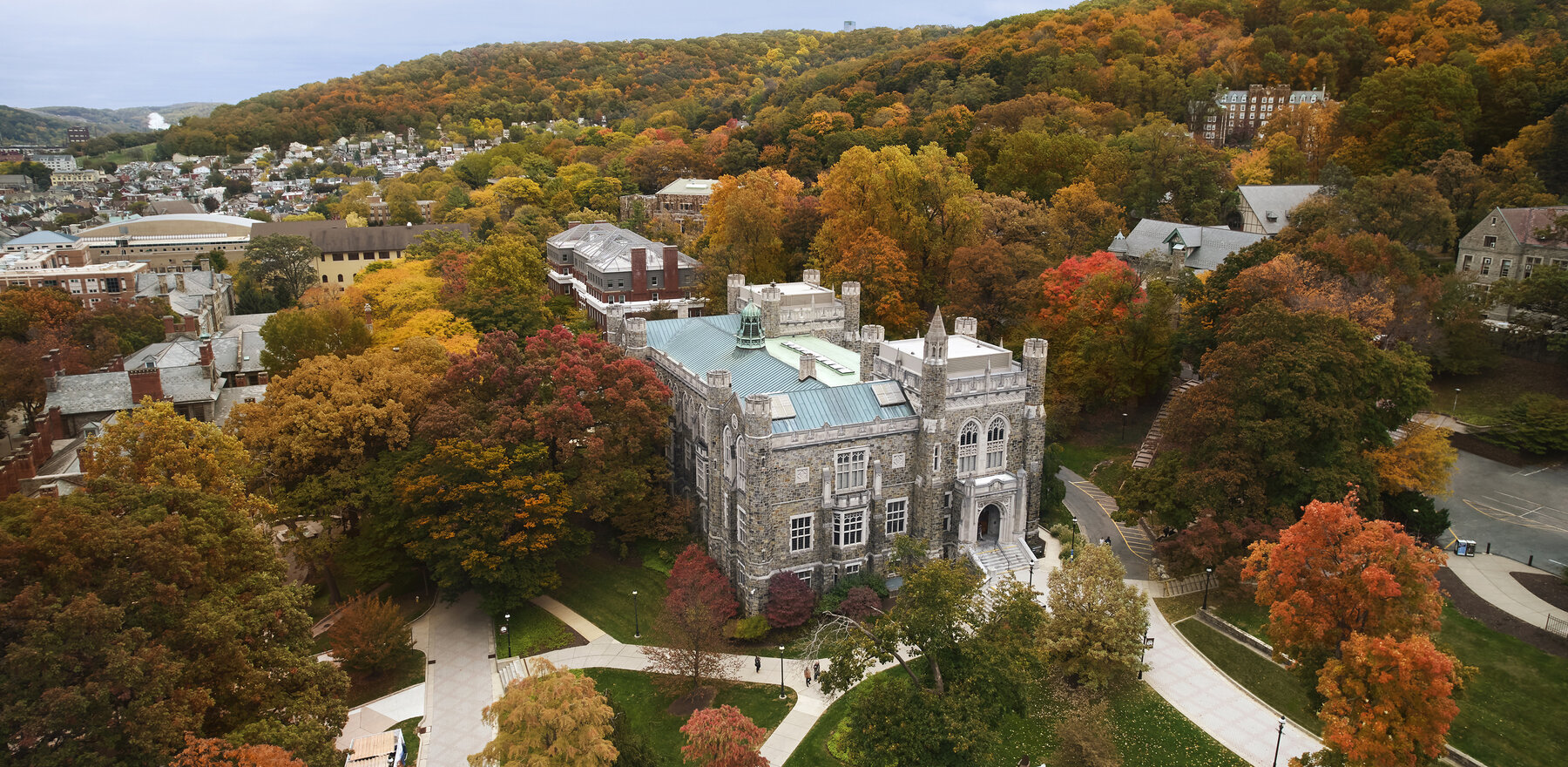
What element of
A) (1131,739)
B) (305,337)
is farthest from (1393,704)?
(305,337)

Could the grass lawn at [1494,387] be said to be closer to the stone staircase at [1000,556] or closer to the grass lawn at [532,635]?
the stone staircase at [1000,556]

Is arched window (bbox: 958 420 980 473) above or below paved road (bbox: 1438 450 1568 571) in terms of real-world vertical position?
above

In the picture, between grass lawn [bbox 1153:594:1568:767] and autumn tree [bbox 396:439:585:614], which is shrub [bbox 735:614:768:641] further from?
grass lawn [bbox 1153:594:1568:767]

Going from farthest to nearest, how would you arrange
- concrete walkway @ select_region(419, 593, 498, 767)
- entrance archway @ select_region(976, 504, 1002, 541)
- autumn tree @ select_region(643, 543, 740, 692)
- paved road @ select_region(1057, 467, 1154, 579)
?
paved road @ select_region(1057, 467, 1154, 579), entrance archway @ select_region(976, 504, 1002, 541), autumn tree @ select_region(643, 543, 740, 692), concrete walkway @ select_region(419, 593, 498, 767)

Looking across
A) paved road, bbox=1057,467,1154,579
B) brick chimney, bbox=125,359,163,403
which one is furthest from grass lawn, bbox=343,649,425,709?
paved road, bbox=1057,467,1154,579

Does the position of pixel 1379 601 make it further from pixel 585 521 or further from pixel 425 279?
pixel 425 279

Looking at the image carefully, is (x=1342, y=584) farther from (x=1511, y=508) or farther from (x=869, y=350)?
(x=1511, y=508)
